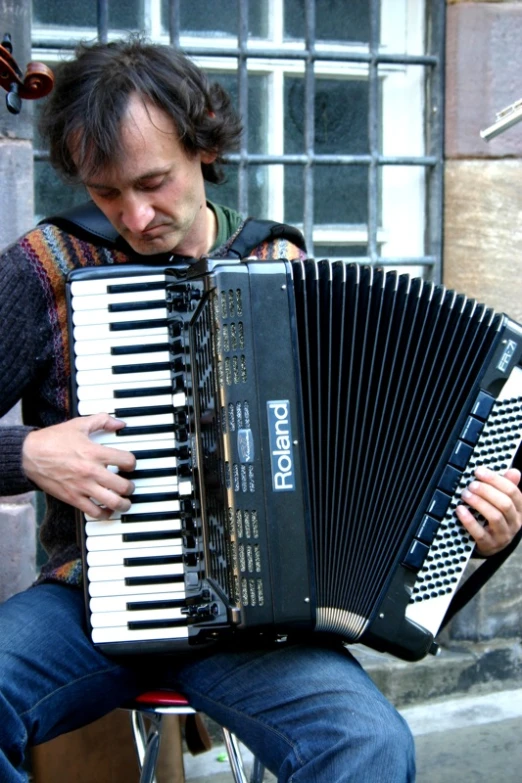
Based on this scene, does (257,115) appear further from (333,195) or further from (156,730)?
(156,730)

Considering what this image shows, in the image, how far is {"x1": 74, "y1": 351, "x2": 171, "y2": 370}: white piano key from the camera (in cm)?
184

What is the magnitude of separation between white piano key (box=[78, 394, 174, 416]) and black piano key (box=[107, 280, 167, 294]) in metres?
0.18

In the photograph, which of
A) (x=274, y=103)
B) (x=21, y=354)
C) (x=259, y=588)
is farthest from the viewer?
(x=274, y=103)

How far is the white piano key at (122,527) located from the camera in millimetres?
1826

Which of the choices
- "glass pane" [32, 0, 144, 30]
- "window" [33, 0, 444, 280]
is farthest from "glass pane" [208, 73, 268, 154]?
"glass pane" [32, 0, 144, 30]

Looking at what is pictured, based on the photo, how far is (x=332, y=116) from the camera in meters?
3.14

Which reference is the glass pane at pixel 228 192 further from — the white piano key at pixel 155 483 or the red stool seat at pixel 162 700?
the red stool seat at pixel 162 700

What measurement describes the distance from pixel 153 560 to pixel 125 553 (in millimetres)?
47

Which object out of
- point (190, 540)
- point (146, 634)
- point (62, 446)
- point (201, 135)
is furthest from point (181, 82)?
point (146, 634)

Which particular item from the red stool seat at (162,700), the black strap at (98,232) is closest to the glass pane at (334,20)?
the black strap at (98,232)

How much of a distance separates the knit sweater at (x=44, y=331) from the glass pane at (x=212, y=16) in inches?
45.2

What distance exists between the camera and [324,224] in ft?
10.4

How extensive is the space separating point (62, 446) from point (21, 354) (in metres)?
0.23

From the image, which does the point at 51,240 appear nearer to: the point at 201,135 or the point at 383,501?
the point at 201,135
